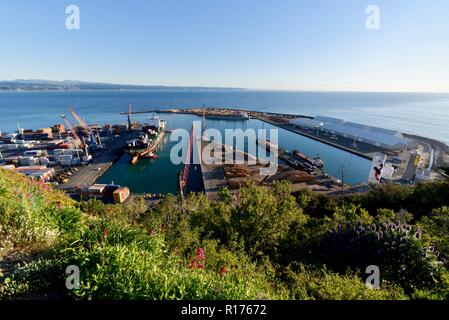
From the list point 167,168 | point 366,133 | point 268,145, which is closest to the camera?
point 167,168

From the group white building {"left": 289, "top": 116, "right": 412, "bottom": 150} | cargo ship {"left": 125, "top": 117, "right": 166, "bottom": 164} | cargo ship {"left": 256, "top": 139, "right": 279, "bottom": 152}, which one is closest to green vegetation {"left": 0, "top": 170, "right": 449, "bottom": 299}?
cargo ship {"left": 125, "top": 117, "right": 166, "bottom": 164}

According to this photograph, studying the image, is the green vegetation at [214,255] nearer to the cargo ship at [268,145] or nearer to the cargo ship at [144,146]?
the cargo ship at [144,146]

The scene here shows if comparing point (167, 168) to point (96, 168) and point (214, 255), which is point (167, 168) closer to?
point (96, 168)

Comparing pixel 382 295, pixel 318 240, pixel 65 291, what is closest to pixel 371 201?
pixel 318 240

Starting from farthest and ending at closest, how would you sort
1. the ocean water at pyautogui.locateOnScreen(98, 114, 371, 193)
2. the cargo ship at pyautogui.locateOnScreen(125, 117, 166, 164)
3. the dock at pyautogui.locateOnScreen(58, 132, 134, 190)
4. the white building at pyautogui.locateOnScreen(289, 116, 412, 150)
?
the white building at pyautogui.locateOnScreen(289, 116, 412, 150), the cargo ship at pyautogui.locateOnScreen(125, 117, 166, 164), the ocean water at pyautogui.locateOnScreen(98, 114, 371, 193), the dock at pyautogui.locateOnScreen(58, 132, 134, 190)

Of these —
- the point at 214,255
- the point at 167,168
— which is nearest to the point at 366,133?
Answer: the point at 167,168

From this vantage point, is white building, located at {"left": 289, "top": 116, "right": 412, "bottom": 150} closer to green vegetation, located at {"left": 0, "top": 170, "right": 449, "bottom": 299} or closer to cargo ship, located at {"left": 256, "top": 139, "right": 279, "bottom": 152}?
cargo ship, located at {"left": 256, "top": 139, "right": 279, "bottom": 152}
